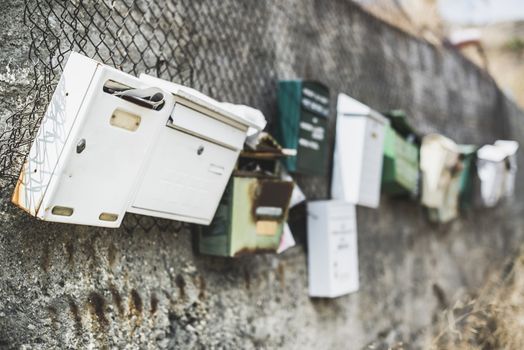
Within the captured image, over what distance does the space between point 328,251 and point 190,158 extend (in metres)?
1.71

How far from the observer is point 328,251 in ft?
13.6

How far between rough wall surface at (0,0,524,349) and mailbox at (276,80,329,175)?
182mm

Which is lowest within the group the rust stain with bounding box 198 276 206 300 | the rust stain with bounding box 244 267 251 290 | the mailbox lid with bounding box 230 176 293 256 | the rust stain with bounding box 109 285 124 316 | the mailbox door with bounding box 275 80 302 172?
the rust stain with bounding box 244 267 251 290

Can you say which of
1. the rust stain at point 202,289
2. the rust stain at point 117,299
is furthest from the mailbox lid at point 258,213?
the rust stain at point 117,299

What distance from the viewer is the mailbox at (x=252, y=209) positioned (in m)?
3.21

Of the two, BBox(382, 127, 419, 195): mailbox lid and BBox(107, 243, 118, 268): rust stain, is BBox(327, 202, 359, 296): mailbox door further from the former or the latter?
BBox(107, 243, 118, 268): rust stain

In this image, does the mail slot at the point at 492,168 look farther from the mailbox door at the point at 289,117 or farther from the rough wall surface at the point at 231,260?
the mailbox door at the point at 289,117

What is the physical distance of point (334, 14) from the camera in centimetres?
514

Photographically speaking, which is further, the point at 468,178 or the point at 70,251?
the point at 468,178

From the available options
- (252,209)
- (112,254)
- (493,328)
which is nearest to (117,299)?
(112,254)

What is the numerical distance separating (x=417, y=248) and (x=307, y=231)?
224 centimetres

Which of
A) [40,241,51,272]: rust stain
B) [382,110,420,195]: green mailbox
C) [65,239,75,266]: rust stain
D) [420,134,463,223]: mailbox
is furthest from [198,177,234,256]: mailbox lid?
[420,134,463,223]: mailbox

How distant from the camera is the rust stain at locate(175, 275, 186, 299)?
127 inches

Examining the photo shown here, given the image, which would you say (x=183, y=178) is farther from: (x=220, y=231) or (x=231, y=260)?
(x=231, y=260)
